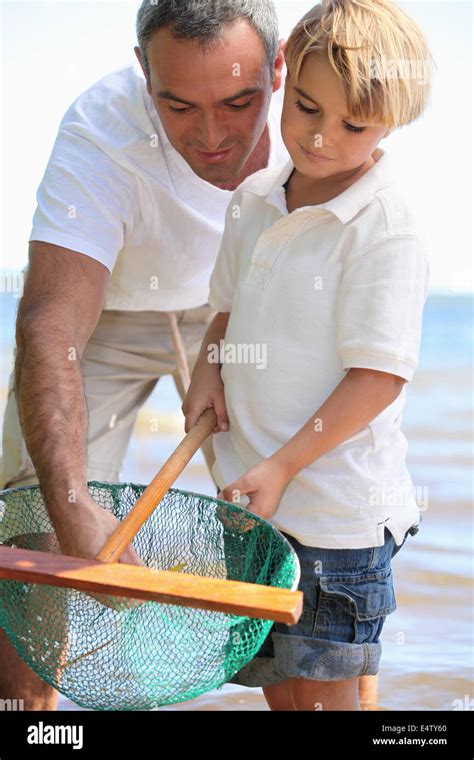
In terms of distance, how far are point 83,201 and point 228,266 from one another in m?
0.41

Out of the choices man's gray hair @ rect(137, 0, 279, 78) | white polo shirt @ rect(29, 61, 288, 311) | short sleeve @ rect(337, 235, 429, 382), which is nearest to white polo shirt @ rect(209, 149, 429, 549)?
short sleeve @ rect(337, 235, 429, 382)

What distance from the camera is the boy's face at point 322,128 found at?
71.7 inches

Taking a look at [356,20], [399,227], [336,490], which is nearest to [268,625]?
[336,490]

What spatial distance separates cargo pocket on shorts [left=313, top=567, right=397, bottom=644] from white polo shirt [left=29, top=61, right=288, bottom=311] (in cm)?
88

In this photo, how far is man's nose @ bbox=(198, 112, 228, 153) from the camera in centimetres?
224

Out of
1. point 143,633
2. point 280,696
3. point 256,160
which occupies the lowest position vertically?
point 280,696

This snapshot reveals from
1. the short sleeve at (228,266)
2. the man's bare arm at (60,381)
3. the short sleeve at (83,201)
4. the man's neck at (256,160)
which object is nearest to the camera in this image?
the man's bare arm at (60,381)

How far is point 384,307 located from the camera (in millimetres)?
1823

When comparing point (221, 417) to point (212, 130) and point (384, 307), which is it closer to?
point (384, 307)

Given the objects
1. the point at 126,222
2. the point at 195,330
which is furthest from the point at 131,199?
the point at 195,330

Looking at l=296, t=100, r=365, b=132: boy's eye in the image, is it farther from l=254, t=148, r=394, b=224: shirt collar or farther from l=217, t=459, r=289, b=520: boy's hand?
l=217, t=459, r=289, b=520: boy's hand

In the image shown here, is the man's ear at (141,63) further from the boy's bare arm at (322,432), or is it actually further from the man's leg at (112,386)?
the boy's bare arm at (322,432)

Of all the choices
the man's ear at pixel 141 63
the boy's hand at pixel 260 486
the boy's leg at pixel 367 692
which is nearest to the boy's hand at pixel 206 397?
the boy's hand at pixel 260 486

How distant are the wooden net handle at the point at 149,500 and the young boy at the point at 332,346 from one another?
0.10m
